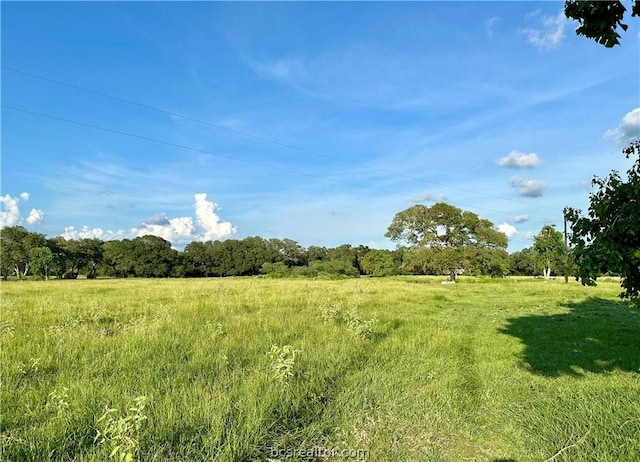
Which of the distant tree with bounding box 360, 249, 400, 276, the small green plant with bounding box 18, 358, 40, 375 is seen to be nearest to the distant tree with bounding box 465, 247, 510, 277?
the distant tree with bounding box 360, 249, 400, 276

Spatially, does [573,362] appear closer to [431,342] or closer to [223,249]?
[431,342]

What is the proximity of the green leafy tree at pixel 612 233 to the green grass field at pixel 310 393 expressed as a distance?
6.14ft

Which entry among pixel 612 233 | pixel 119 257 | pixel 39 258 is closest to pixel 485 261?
pixel 612 233

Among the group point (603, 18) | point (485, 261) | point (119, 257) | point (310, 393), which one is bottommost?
point (310, 393)

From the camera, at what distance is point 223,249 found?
86.1 metres

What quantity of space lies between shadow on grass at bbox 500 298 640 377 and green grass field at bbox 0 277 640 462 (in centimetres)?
7

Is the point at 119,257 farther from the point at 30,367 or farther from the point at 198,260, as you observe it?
the point at 30,367

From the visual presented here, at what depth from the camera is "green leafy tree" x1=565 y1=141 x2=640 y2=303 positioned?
452 centimetres

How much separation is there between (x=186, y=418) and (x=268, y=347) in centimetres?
379

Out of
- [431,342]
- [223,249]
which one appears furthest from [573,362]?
[223,249]

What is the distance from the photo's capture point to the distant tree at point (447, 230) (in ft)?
170

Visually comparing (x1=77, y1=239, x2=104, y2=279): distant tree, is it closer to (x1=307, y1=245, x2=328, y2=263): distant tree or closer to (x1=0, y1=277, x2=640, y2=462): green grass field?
(x1=307, y1=245, x2=328, y2=263): distant tree

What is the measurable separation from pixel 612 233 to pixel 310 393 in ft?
14.9

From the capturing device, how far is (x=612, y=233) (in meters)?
4.66
